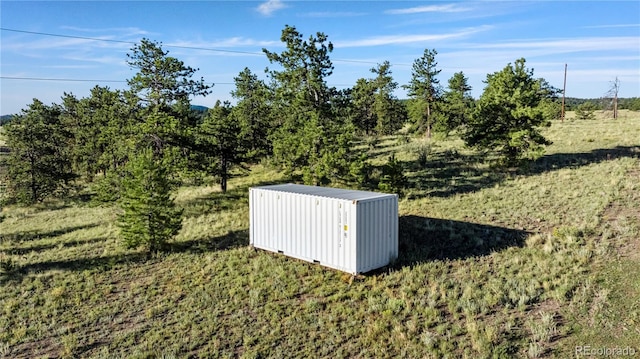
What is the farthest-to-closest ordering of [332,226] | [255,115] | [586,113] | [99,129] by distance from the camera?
[586,113], [255,115], [99,129], [332,226]

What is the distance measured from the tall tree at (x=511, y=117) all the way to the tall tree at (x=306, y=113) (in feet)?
28.7

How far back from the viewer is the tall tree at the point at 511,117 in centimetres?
2584

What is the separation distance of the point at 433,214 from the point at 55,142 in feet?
132

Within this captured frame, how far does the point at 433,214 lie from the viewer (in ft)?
67.5

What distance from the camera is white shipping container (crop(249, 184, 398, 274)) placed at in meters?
13.8

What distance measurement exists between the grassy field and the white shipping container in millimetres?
531

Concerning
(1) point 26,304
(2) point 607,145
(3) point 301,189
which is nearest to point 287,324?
(3) point 301,189

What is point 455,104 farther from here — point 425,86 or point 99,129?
point 99,129

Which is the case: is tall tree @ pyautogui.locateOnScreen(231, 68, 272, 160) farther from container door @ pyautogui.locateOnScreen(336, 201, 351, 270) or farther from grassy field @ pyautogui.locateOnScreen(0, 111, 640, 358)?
container door @ pyautogui.locateOnScreen(336, 201, 351, 270)

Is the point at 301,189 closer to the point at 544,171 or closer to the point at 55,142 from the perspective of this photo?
the point at 544,171

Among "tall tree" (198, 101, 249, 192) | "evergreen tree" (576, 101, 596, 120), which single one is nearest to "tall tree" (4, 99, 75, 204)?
"tall tree" (198, 101, 249, 192)

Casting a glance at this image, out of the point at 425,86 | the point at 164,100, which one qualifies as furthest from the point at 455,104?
the point at 164,100

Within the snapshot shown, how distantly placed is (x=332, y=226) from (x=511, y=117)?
57.7 ft

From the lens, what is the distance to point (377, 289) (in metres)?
12.9
